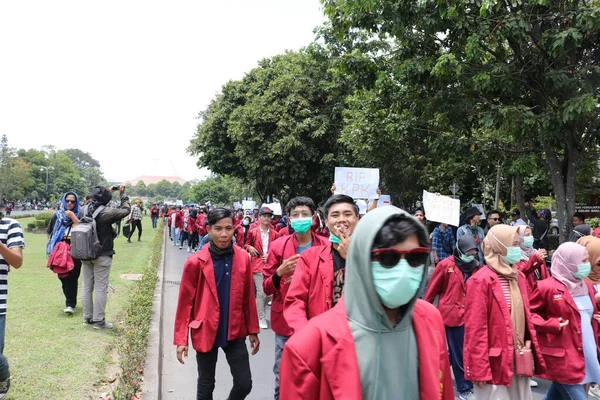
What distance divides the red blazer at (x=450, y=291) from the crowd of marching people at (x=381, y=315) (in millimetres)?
662

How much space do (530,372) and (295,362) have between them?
2.51 metres

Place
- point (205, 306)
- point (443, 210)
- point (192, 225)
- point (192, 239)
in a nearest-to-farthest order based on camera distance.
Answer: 1. point (205, 306)
2. point (443, 210)
3. point (192, 225)
4. point (192, 239)

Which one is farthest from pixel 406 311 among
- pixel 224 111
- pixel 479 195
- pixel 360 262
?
pixel 224 111

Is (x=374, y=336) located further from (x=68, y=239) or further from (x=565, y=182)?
(x=565, y=182)

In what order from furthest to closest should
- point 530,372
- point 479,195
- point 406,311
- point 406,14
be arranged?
point 479,195
point 406,14
point 530,372
point 406,311

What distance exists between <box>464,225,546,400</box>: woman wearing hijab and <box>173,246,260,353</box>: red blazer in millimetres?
1629

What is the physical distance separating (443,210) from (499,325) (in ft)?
16.5

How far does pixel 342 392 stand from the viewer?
5.52ft

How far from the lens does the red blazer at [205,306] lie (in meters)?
3.92

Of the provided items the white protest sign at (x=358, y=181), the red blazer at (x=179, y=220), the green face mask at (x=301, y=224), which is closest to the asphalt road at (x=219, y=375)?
the green face mask at (x=301, y=224)

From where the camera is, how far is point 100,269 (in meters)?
6.79

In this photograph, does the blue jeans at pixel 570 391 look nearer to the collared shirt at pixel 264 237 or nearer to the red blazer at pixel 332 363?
the red blazer at pixel 332 363

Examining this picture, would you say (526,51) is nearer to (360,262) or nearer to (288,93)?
(360,262)

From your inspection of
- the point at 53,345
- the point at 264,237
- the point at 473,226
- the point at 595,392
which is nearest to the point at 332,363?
the point at 595,392
